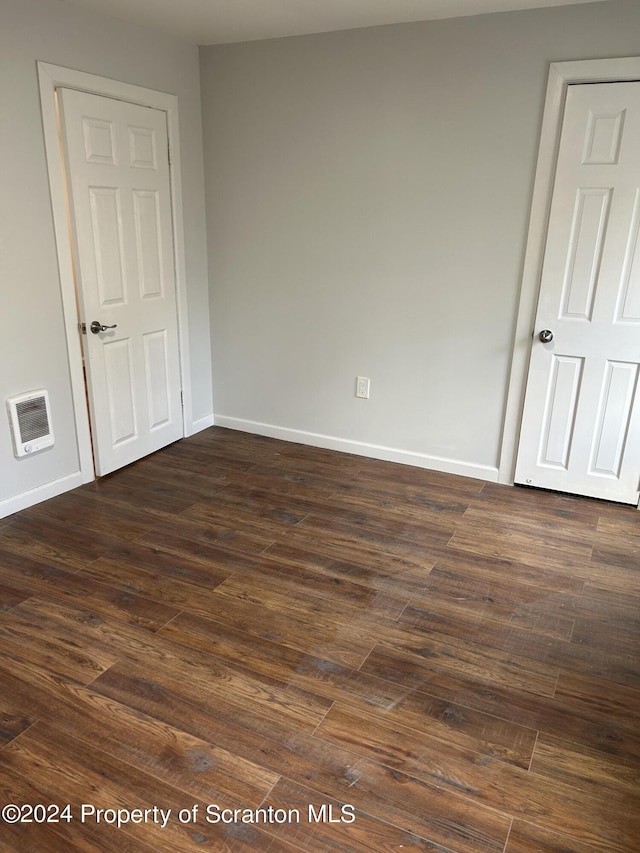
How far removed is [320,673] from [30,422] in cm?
202

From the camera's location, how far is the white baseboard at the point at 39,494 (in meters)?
3.18

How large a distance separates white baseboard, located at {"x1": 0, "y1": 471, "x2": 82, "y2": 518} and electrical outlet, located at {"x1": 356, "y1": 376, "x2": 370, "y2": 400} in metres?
1.76

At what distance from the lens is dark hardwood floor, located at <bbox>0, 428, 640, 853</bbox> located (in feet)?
5.43

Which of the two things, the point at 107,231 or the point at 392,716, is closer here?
the point at 392,716

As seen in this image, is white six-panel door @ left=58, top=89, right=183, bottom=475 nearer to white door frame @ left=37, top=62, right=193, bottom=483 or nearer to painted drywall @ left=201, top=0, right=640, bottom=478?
white door frame @ left=37, top=62, right=193, bottom=483

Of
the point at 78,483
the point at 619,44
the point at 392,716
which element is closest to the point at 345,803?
the point at 392,716

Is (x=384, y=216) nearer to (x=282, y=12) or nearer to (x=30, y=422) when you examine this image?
(x=282, y=12)

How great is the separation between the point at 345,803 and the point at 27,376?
249cm

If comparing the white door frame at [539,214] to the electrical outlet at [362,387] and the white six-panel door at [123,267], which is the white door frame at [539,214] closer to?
the electrical outlet at [362,387]

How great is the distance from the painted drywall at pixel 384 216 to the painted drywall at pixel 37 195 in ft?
2.22

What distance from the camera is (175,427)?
425cm

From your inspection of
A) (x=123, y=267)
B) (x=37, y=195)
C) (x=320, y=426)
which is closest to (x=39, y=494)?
(x=123, y=267)

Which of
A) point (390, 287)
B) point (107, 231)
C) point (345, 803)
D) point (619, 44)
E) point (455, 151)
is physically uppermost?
point (619, 44)

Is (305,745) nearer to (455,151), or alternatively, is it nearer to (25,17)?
(455,151)
